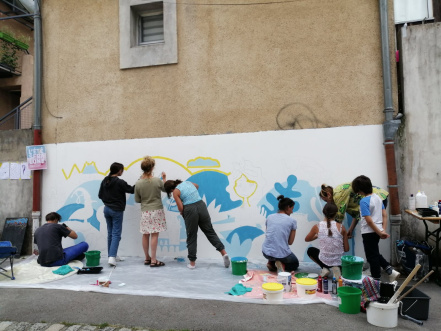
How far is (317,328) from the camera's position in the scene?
11.1 ft

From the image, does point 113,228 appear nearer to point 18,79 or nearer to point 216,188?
point 216,188

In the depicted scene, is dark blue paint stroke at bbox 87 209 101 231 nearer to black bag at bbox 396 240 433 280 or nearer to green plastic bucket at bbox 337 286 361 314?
green plastic bucket at bbox 337 286 361 314

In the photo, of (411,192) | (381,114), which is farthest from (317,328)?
(381,114)

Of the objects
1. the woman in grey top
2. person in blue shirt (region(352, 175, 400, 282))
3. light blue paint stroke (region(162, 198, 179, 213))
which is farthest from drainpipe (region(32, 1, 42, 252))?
person in blue shirt (region(352, 175, 400, 282))

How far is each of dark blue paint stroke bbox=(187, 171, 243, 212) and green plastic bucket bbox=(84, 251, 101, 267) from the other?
1.92 meters

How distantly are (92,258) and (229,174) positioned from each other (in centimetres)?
257

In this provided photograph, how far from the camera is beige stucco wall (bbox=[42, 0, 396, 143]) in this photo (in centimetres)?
A: 561

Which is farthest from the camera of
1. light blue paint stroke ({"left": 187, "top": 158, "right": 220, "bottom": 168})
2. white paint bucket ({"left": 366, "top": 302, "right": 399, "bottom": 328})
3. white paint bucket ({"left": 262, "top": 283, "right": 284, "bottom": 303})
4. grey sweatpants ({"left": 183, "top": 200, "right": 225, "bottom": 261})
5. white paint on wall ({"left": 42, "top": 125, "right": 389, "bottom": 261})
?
light blue paint stroke ({"left": 187, "top": 158, "right": 220, "bottom": 168})

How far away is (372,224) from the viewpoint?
4324 mm

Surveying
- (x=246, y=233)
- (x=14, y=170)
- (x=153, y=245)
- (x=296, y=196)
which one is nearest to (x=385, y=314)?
(x=296, y=196)

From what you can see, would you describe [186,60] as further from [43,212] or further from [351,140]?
[43,212]

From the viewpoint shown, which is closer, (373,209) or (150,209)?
(373,209)

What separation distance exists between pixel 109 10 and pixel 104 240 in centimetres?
423

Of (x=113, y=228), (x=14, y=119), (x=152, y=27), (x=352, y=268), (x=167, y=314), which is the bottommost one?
(x=167, y=314)
